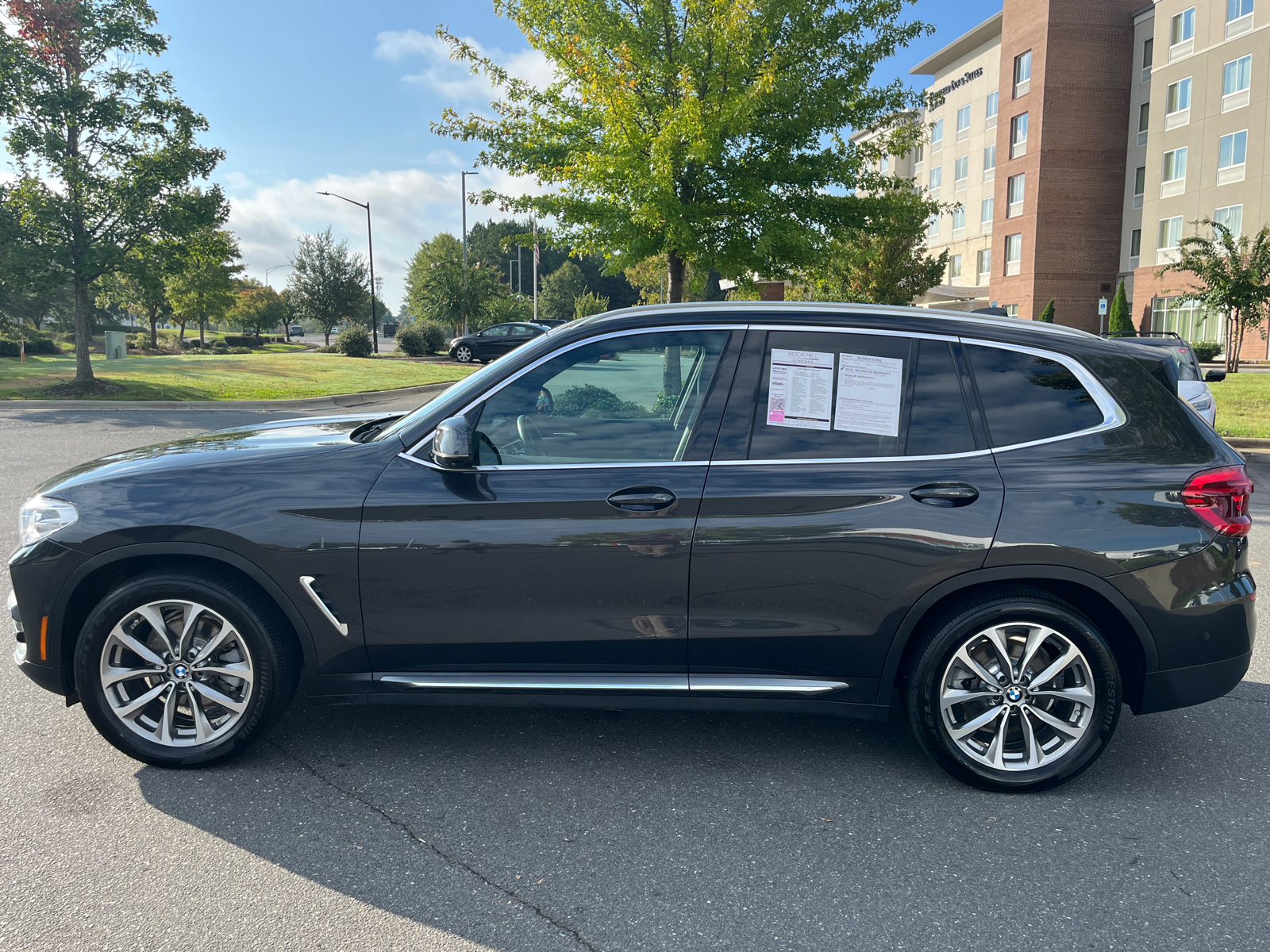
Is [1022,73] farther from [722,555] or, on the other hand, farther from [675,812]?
[675,812]

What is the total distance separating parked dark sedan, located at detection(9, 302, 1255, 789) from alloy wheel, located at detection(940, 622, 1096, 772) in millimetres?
10

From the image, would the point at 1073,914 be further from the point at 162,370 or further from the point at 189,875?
the point at 162,370

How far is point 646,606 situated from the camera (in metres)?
3.46

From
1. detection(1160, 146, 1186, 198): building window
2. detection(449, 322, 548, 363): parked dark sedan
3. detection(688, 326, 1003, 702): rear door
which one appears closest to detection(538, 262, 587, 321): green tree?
detection(449, 322, 548, 363): parked dark sedan

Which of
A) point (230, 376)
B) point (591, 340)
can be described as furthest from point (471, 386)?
point (230, 376)

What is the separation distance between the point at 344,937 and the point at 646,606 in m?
1.46

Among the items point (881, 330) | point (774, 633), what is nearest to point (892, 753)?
point (774, 633)

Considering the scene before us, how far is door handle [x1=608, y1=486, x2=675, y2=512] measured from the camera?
11.3 ft

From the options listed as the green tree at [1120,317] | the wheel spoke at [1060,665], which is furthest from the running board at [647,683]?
the green tree at [1120,317]

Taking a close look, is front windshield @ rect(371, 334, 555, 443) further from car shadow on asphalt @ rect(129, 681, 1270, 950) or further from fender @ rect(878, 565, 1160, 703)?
fender @ rect(878, 565, 1160, 703)

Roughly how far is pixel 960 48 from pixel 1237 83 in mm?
23819

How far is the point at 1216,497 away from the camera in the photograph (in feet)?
11.4

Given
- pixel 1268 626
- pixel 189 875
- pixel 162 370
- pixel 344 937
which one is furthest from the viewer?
pixel 162 370

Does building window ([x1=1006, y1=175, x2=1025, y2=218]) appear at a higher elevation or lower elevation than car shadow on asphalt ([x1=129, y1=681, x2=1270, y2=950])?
higher
